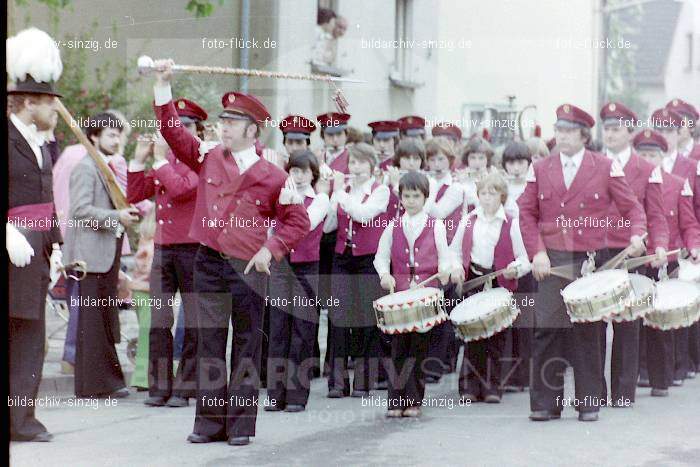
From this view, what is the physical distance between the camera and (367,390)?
A: 36.9ft

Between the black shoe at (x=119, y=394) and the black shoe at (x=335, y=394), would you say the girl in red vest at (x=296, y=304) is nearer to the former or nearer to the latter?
the black shoe at (x=335, y=394)

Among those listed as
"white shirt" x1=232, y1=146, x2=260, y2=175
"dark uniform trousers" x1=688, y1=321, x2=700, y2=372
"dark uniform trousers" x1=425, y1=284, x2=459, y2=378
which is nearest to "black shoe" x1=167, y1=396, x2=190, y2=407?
"dark uniform trousers" x1=425, y1=284, x2=459, y2=378

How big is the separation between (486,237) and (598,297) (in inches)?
66.4

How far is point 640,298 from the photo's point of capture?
32.7ft

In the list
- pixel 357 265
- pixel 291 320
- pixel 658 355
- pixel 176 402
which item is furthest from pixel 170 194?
pixel 658 355

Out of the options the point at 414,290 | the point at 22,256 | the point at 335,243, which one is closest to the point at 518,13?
the point at 335,243

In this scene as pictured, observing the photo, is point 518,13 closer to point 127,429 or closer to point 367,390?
point 367,390

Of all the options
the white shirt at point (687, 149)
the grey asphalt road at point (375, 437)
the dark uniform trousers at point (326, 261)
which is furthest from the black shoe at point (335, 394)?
the white shirt at point (687, 149)

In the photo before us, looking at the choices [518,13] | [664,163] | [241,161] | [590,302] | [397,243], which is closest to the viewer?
[241,161]

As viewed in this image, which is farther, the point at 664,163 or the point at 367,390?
the point at 664,163

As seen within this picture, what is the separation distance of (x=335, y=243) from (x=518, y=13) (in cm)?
1287

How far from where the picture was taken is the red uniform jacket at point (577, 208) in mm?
9992

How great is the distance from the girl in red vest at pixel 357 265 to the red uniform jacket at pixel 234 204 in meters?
2.34

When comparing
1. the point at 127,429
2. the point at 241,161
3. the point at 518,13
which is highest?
the point at 518,13
